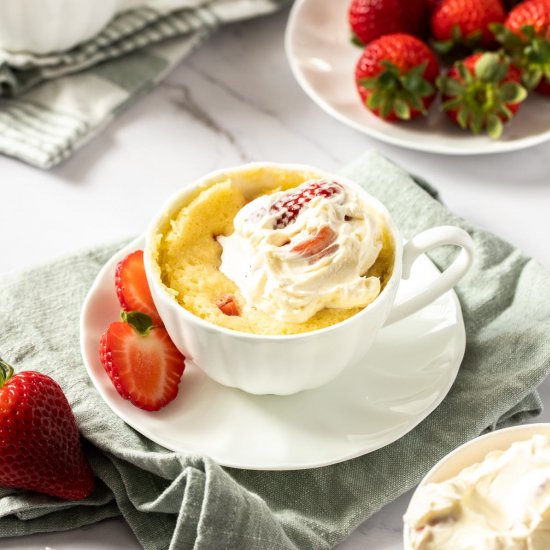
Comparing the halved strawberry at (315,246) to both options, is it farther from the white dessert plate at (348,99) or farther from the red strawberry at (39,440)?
the white dessert plate at (348,99)

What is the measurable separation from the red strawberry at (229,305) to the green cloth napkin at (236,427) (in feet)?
0.77

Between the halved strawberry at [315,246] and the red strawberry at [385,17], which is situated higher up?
the halved strawberry at [315,246]

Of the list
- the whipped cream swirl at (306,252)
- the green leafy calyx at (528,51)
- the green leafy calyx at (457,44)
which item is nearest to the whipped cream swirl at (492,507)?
the whipped cream swirl at (306,252)

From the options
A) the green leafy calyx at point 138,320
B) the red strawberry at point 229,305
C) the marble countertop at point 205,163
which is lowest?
the marble countertop at point 205,163

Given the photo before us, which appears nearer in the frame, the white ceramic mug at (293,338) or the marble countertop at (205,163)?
the white ceramic mug at (293,338)

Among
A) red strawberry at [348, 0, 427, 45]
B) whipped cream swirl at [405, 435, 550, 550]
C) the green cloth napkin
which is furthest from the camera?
red strawberry at [348, 0, 427, 45]

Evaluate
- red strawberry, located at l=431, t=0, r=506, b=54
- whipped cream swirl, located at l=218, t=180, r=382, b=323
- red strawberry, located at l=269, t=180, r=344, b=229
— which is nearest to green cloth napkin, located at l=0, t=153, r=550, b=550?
whipped cream swirl, located at l=218, t=180, r=382, b=323

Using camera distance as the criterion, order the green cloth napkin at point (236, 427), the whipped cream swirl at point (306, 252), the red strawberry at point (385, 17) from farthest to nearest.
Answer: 1. the red strawberry at point (385, 17)
2. the whipped cream swirl at point (306, 252)
3. the green cloth napkin at point (236, 427)

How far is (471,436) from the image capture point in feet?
4.95

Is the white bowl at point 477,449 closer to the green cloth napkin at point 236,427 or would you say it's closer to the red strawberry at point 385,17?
the green cloth napkin at point 236,427

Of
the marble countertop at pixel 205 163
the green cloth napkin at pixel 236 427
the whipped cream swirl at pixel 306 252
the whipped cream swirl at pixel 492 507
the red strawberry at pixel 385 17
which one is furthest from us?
the red strawberry at pixel 385 17

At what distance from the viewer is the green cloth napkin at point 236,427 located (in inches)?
52.1

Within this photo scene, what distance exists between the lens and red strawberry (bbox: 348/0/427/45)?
2.28 metres

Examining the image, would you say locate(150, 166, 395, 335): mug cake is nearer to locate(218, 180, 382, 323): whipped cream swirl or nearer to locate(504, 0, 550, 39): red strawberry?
locate(218, 180, 382, 323): whipped cream swirl
